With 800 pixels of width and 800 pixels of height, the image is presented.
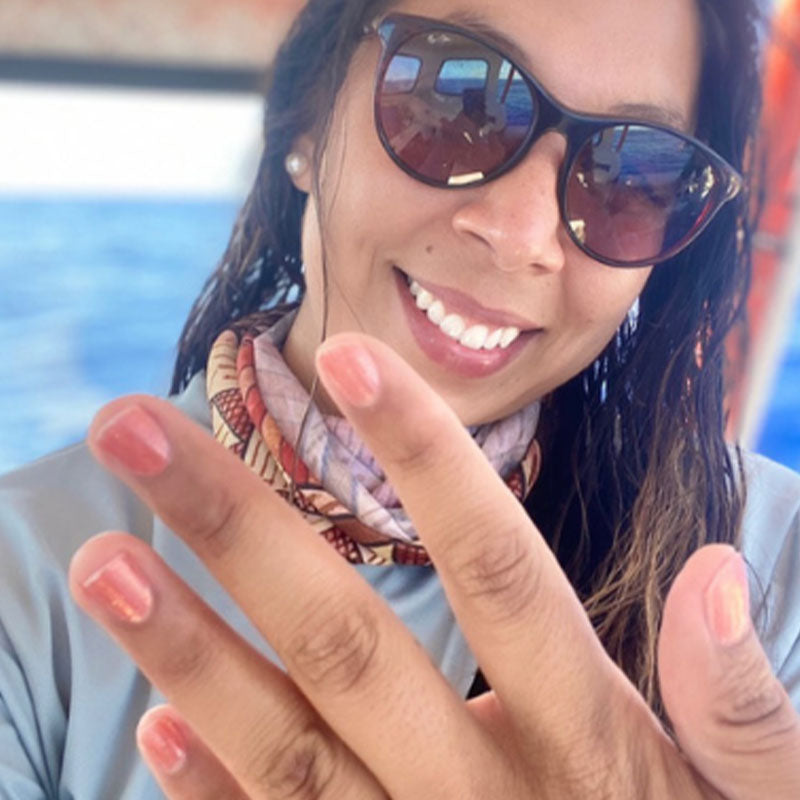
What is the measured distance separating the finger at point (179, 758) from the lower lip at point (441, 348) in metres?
0.42

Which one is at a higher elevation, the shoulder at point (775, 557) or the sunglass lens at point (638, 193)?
the sunglass lens at point (638, 193)

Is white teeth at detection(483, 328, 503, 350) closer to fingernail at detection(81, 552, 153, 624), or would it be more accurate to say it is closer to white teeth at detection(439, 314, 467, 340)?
white teeth at detection(439, 314, 467, 340)

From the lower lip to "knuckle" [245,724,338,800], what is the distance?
43 cm

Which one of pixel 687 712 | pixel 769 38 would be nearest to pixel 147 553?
pixel 687 712

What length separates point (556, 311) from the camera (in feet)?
2.72

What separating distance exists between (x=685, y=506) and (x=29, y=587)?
1.65ft

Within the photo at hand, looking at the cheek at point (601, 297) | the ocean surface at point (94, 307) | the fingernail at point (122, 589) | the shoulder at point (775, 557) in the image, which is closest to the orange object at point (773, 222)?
the ocean surface at point (94, 307)

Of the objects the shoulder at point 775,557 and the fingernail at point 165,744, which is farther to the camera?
the shoulder at point 775,557

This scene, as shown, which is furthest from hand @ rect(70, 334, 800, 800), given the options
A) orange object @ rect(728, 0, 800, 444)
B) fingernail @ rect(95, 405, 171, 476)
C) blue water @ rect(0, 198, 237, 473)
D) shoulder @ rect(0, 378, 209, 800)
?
orange object @ rect(728, 0, 800, 444)

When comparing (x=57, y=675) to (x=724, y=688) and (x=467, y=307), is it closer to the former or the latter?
(x=467, y=307)

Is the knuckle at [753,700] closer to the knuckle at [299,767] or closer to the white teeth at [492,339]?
the knuckle at [299,767]

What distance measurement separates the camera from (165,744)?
0.46 meters

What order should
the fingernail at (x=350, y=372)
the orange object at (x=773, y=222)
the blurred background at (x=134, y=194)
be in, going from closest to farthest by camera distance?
the fingernail at (x=350, y=372) < the blurred background at (x=134, y=194) < the orange object at (x=773, y=222)

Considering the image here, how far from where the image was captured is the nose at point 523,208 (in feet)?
2.51
